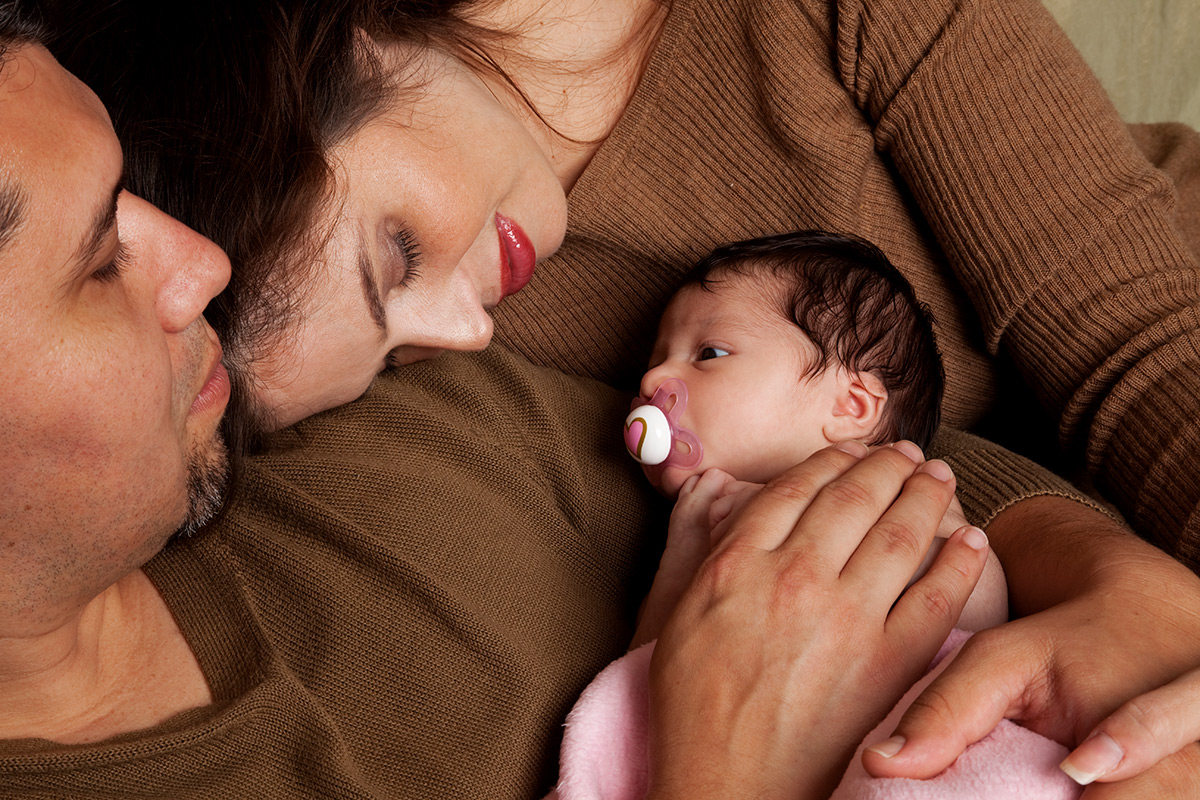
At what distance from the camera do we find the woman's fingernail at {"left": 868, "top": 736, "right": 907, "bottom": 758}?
788mm

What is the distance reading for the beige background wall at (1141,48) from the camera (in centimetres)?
223

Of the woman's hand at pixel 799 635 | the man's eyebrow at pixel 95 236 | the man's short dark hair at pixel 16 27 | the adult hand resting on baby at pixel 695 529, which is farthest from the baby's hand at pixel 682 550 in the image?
the man's short dark hair at pixel 16 27

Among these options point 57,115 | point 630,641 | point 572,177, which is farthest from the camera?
point 572,177

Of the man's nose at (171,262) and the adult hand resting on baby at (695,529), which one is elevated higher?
the man's nose at (171,262)

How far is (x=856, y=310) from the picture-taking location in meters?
1.30

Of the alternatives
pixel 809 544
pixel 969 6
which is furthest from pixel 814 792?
pixel 969 6

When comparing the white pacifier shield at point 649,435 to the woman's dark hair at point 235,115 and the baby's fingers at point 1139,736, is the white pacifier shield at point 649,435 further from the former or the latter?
the baby's fingers at point 1139,736

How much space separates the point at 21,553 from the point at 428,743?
1.50 ft

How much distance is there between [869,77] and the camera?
1.40 meters

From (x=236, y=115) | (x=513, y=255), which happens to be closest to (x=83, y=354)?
(x=236, y=115)

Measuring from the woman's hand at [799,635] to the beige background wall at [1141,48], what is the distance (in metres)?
1.70

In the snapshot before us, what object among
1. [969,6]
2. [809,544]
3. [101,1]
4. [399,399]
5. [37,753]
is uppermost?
[969,6]

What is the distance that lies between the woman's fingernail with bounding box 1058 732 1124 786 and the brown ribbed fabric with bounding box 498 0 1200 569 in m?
0.53

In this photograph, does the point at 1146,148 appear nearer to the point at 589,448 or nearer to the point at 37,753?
the point at 589,448
